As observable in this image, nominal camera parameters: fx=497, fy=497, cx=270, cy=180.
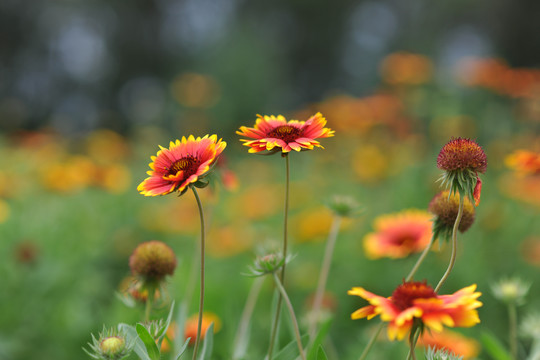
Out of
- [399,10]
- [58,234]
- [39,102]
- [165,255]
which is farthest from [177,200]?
[399,10]

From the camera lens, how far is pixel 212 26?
13445mm

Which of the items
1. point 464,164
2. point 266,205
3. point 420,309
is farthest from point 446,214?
point 266,205

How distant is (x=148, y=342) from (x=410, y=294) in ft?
1.24

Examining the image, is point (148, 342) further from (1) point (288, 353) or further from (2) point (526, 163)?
(2) point (526, 163)

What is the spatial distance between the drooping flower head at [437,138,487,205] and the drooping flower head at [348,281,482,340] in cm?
16

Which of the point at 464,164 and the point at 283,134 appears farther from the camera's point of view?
the point at 283,134

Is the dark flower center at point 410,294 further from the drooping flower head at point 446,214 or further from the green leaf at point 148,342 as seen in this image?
the green leaf at point 148,342

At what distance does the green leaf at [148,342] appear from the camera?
70 centimetres

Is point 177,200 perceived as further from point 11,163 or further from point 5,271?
point 5,271

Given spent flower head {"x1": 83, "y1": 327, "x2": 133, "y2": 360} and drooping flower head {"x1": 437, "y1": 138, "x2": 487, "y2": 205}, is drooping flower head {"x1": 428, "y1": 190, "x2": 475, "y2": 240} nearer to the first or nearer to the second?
drooping flower head {"x1": 437, "y1": 138, "x2": 487, "y2": 205}

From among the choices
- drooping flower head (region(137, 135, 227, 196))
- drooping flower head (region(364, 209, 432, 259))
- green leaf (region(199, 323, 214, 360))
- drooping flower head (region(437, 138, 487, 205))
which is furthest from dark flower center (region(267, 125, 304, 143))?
drooping flower head (region(364, 209, 432, 259))

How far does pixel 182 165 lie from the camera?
82 cm

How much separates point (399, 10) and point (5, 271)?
15562mm

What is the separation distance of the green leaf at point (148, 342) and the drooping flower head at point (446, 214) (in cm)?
51
